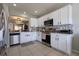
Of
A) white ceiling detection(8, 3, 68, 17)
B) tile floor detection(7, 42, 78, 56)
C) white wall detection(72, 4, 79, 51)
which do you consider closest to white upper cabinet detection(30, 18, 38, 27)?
white ceiling detection(8, 3, 68, 17)

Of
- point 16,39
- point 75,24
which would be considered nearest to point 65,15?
point 75,24

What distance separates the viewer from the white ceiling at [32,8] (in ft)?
6.10

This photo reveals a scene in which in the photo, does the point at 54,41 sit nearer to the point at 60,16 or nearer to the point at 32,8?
the point at 60,16

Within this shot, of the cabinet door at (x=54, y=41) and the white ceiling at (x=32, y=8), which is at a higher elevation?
the white ceiling at (x=32, y=8)

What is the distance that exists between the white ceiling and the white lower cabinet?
2.18ft

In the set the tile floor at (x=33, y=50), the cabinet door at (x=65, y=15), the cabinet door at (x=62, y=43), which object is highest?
the cabinet door at (x=65, y=15)

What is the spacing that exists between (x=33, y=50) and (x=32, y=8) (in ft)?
3.32

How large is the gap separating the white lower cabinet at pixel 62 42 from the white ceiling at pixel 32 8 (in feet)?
2.18

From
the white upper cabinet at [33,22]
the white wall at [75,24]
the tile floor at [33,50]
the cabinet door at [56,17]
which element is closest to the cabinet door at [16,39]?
the tile floor at [33,50]

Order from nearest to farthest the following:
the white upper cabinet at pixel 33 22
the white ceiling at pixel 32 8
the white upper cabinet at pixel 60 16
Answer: the white ceiling at pixel 32 8
the white upper cabinet at pixel 60 16
the white upper cabinet at pixel 33 22

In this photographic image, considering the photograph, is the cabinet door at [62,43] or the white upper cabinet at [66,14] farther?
the cabinet door at [62,43]

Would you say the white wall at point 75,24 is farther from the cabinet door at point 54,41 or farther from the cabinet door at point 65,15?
the cabinet door at point 54,41

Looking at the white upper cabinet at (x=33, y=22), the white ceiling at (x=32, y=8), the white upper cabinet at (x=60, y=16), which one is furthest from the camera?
the white upper cabinet at (x=33, y=22)

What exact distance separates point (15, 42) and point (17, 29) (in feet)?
1.16
